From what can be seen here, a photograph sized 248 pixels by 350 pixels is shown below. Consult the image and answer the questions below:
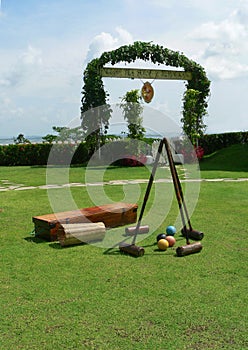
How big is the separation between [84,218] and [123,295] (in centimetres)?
238

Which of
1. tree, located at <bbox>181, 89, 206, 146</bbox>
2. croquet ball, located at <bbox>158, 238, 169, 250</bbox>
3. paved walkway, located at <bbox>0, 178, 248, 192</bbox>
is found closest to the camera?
croquet ball, located at <bbox>158, 238, 169, 250</bbox>

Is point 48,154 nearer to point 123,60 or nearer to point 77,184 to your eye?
point 123,60

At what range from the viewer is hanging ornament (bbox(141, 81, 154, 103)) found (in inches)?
743

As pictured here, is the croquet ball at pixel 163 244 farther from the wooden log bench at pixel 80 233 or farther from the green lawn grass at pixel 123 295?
the wooden log bench at pixel 80 233

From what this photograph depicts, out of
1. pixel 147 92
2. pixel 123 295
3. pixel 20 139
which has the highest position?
pixel 147 92

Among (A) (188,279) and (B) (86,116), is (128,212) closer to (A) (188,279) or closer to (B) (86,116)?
(A) (188,279)

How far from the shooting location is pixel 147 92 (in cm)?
1889

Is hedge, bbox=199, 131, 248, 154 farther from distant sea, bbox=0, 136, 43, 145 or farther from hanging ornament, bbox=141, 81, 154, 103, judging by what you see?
→ distant sea, bbox=0, 136, 43, 145

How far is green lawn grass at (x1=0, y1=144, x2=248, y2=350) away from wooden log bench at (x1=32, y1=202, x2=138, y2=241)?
7.4 inches

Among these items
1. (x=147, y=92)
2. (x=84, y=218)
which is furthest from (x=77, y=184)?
(x=147, y=92)

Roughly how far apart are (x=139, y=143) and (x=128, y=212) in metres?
11.4

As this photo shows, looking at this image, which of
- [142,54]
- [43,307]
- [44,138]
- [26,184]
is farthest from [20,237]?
[44,138]

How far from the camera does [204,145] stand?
22.1 meters

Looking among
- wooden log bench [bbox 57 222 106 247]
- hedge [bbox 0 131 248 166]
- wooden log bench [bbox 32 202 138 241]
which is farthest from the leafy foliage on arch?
wooden log bench [bbox 57 222 106 247]
